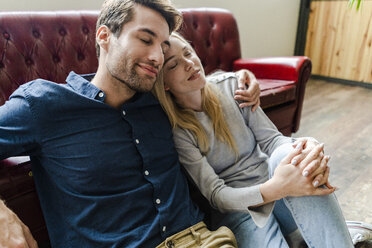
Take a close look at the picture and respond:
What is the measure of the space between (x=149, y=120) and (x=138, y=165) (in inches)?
6.3

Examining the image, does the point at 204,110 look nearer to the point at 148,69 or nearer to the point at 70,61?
the point at 148,69

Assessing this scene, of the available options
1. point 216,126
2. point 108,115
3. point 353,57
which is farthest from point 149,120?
point 353,57

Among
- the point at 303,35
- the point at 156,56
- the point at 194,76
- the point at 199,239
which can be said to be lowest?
the point at 303,35

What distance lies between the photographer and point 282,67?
2.12 meters

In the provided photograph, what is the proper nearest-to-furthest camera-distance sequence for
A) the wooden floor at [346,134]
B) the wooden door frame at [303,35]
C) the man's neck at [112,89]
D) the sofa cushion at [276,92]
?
the man's neck at [112,89]
the wooden floor at [346,134]
the sofa cushion at [276,92]
the wooden door frame at [303,35]

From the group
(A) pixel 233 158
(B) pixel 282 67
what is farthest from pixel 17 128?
(B) pixel 282 67

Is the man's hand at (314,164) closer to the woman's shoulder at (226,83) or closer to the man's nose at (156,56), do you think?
the woman's shoulder at (226,83)

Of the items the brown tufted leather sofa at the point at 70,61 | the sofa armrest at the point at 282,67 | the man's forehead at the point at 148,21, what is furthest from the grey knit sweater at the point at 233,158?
the sofa armrest at the point at 282,67

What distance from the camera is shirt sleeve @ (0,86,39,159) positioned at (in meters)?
0.75

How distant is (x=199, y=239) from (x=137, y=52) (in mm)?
616

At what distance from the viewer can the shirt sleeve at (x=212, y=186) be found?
2.98 feet

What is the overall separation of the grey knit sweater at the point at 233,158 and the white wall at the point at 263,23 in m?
1.72

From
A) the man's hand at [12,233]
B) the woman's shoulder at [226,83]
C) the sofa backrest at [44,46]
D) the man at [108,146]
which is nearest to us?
the man's hand at [12,233]

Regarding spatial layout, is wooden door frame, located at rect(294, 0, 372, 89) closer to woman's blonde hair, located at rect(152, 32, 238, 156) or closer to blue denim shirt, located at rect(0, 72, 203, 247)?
woman's blonde hair, located at rect(152, 32, 238, 156)
